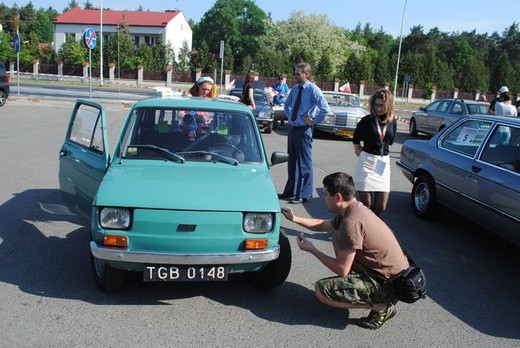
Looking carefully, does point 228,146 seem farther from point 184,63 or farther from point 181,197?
point 184,63

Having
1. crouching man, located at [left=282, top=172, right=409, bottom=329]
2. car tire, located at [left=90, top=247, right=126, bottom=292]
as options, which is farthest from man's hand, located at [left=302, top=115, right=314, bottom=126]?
car tire, located at [left=90, top=247, right=126, bottom=292]

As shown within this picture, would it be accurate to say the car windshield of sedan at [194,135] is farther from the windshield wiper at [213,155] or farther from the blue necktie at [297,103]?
→ the blue necktie at [297,103]

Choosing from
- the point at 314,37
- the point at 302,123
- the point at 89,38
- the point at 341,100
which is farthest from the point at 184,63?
the point at 302,123

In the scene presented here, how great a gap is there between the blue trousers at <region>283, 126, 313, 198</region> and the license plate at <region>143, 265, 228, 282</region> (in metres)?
3.89

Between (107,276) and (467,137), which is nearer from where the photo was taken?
(107,276)

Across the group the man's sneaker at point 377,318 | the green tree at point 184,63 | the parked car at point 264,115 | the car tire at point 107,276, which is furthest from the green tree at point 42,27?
the man's sneaker at point 377,318

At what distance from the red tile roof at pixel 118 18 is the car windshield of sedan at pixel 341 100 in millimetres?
61261

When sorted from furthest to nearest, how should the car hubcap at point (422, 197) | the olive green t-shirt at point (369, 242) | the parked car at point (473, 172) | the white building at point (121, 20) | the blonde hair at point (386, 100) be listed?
the white building at point (121, 20)
the car hubcap at point (422, 197)
the blonde hair at point (386, 100)
the parked car at point (473, 172)
the olive green t-shirt at point (369, 242)

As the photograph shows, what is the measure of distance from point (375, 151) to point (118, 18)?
248 ft

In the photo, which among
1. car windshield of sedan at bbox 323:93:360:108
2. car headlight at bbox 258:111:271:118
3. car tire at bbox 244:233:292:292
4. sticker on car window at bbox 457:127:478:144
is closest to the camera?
car tire at bbox 244:233:292:292

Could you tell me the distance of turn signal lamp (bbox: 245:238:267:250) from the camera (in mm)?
3955

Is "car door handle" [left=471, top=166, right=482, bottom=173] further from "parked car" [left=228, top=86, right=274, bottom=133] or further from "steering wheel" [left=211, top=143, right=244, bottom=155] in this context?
"parked car" [left=228, top=86, right=274, bottom=133]

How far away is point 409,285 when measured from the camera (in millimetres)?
3801

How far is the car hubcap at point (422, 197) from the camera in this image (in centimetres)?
719
